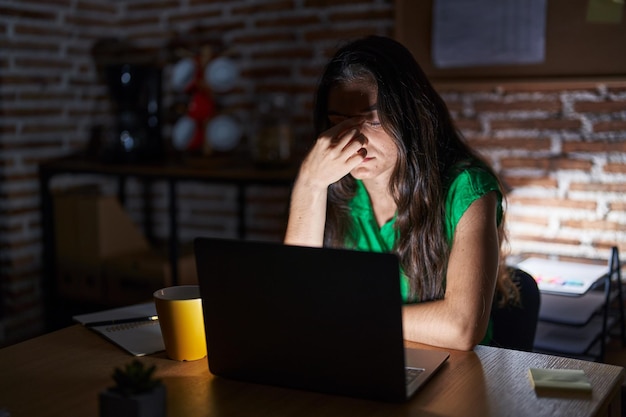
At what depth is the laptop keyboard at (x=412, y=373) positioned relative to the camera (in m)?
1.09

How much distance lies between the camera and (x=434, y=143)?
1.62 m

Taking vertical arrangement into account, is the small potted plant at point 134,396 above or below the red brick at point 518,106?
below

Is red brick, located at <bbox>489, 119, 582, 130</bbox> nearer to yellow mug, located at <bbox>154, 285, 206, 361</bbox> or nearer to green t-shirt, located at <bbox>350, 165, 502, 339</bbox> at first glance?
green t-shirt, located at <bbox>350, 165, 502, 339</bbox>

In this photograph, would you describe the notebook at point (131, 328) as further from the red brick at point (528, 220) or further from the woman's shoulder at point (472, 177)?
the red brick at point (528, 220)

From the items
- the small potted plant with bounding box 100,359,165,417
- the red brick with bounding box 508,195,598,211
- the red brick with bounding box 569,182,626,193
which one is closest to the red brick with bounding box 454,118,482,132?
the red brick with bounding box 508,195,598,211

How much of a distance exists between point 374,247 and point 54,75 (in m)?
2.03

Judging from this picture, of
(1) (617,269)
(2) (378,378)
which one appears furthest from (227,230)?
(2) (378,378)

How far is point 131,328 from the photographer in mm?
1373

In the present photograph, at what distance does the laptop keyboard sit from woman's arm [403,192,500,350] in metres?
0.14

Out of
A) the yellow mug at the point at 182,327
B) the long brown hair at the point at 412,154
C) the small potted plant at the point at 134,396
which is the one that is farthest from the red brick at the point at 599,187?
the small potted plant at the point at 134,396

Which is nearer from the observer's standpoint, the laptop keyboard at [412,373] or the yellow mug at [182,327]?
the laptop keyboard at [412,373]

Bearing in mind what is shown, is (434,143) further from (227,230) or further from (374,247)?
(227,230)

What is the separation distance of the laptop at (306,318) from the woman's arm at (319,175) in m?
0.53

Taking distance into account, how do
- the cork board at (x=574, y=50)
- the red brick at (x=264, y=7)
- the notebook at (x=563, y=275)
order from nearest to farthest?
the notebook at (x=563, y=275), the cork board at (x=574, y=50), the red brick at (x=264, y=7)
